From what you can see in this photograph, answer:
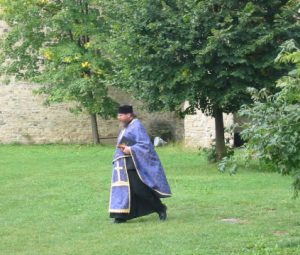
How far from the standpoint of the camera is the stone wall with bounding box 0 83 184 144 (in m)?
27.7

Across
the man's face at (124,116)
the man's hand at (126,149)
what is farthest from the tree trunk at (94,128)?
the man's hand at (126,149)

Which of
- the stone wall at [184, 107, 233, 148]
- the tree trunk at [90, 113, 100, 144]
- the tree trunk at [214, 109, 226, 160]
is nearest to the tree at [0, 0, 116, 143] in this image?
the tree trunk at [90, 113, 100, 144]

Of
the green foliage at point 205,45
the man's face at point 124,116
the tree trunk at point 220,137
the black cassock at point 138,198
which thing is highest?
the green foliage at point 205,45

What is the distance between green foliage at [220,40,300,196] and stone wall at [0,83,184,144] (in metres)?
19.7

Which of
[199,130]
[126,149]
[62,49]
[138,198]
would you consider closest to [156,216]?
[138,198]

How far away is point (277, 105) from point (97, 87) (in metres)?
17.8

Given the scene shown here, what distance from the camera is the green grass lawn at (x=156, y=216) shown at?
8.64 meters

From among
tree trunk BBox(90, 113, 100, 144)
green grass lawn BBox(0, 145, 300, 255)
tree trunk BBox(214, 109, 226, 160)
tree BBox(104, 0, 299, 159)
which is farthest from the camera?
tree trunk BBox(90, 113, 100, 144)

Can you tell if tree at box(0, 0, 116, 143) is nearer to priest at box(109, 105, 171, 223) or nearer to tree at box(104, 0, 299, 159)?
tree at box(104, 0, 299, 159)

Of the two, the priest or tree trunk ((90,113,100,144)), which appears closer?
the priest

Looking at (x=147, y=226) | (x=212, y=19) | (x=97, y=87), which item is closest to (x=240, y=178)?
(x=212, y=19)

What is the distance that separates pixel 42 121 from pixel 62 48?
12.1 feet

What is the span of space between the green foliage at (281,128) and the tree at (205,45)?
23.8ft

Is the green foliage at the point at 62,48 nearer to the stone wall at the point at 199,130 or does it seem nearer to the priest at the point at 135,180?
the stone wall at the point at 199,130
